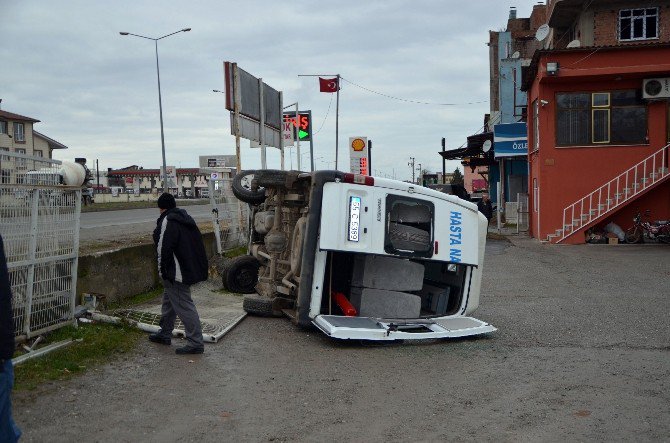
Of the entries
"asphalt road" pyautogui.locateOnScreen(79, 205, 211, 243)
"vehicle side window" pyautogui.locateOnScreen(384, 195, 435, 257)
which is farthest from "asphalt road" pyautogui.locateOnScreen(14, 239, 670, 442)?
"asphalt road" pyautogui.locateOnScreen(79, 205, 211, 243)

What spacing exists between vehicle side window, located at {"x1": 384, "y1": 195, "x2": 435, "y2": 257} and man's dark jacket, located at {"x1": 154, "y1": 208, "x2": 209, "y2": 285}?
2.38 metres

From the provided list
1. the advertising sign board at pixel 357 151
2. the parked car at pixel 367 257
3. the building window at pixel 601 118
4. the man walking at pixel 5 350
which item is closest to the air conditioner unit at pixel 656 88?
the building window at pixel 601 118

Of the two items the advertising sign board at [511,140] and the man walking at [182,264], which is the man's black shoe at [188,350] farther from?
the advertising sign board at [511,140]

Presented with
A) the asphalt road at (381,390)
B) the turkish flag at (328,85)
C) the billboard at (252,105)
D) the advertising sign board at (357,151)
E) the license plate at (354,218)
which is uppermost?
the turkish flag at (328,85)

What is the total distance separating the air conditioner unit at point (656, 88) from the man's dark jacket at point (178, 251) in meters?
20.4

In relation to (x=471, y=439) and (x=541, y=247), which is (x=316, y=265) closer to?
(x=471, y=439)

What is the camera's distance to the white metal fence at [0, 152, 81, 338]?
7.07 meters

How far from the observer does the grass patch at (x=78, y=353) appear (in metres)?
A: 6.40

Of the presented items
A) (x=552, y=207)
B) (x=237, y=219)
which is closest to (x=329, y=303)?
(x=237, y=219)

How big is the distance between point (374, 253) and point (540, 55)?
18278mm

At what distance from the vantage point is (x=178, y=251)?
25.0ft

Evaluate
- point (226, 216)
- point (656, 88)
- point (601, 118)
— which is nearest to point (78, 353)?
point (226, 216)

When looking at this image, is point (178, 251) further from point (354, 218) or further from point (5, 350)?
point (5, 350)

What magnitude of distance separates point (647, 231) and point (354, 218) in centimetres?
1787
